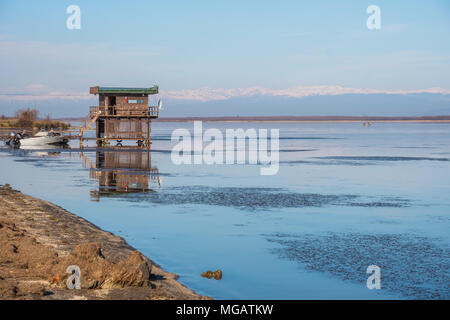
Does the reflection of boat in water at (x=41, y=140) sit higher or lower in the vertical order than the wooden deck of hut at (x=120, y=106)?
lower

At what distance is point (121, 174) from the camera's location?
1446 inches

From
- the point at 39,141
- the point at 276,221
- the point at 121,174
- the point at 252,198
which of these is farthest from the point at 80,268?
the point at 39,141

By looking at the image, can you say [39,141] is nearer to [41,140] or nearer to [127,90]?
[41,140]

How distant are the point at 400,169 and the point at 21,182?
25.6 m

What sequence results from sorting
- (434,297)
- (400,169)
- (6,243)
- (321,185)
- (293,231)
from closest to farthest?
(434,297) < (6,243) < (293,231) < (321,185) < (400,169)

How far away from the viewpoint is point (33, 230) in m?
18.1

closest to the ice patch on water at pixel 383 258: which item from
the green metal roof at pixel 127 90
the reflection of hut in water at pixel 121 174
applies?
the reflection of hut in water at pixel 121 174

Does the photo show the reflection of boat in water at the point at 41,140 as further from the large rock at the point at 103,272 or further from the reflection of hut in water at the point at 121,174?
the large rock at the point at 103,272

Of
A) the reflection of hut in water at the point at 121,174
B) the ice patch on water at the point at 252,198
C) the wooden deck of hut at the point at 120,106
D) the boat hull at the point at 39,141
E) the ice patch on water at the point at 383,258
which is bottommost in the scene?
the ice patch on water at the point at 383,258

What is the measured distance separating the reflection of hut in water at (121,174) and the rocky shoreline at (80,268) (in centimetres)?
1077

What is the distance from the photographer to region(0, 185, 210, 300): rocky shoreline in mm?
12055

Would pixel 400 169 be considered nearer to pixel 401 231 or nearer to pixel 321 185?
pixel 321 185

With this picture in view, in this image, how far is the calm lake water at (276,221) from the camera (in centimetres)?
1441
